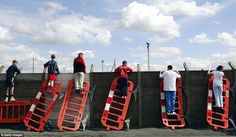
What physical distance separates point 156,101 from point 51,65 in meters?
4.55

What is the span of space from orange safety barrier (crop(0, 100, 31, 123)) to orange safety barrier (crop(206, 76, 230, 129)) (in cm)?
733

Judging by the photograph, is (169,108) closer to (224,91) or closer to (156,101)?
(156,101)

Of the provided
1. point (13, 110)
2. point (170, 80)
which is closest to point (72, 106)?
point (13, 110)

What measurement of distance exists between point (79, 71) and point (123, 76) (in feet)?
5.83

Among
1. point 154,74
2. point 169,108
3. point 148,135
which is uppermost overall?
point 154,74

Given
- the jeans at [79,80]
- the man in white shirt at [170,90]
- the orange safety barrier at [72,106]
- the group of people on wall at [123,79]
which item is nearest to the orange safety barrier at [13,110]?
the group of people on wall at [123,79]

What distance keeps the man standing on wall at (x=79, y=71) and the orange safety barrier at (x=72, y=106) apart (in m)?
0.26

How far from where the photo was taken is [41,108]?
500 inches

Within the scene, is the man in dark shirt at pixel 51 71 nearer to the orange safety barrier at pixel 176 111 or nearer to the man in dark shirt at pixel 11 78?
the man in dark shirt at pixel 11 78

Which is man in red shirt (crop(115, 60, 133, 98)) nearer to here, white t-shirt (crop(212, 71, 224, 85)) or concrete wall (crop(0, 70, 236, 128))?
concrete wall (crop(0, 70, 236, 128))

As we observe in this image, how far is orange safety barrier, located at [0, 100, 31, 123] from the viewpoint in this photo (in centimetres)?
1250

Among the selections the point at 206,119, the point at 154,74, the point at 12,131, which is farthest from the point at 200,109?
the point at 12,131

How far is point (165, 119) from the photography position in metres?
12.4

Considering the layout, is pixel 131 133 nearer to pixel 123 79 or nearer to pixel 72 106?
pixel 123 79
